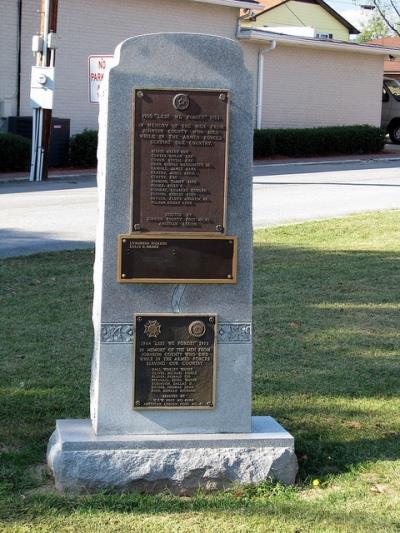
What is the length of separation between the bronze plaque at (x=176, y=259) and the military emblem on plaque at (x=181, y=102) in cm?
62

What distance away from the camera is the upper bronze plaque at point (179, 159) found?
478 cm

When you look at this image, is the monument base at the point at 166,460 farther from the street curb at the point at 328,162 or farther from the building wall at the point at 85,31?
the street curb at the point at 328,162

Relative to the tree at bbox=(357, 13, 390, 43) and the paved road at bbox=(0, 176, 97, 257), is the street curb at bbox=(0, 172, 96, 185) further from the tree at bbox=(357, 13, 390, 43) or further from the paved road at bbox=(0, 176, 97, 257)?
the tree at bbox=(357, 13, 390, 43)

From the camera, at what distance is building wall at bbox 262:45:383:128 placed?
3388 centimetres

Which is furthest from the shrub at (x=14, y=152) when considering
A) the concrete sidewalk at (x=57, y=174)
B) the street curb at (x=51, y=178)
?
the street curb at (x=51, y=178)

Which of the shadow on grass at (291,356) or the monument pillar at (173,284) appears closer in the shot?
the monument pillar at (173,284)

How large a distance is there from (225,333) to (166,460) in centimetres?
70

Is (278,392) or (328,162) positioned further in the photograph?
(328,162)

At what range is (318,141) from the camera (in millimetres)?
32906

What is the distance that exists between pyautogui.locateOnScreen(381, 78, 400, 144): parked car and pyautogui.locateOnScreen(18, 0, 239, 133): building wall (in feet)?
44.3

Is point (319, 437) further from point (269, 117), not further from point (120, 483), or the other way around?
point (269, 117)

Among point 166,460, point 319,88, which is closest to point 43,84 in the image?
point 319,88

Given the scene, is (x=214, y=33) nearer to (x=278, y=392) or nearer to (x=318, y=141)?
(x=318, y=141)

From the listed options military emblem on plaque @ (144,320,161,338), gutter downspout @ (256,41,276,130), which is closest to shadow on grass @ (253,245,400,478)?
military emblem on plaque @ (144,320,161,338)
